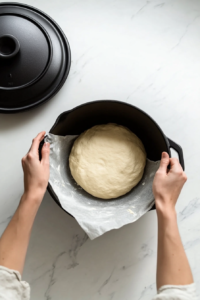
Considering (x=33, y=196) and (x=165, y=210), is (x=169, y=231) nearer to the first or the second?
(x=165, y=210)

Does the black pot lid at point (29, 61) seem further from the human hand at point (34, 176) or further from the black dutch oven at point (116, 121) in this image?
the human hand at point (34, 176)

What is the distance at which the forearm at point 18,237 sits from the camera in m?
0.63

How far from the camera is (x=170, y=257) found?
63 cm

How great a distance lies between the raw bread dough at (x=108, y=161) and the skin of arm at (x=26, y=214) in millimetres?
140

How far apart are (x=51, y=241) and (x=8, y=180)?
244mm

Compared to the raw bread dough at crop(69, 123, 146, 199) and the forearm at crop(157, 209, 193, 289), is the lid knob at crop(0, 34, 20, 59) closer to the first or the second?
the raw bread dough at crop(69, 123, 146, 199)

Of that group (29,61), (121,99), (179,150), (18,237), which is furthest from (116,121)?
(18,237)

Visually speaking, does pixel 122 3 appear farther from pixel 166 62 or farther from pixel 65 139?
pixel 65 139

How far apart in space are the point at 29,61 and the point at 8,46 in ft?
0.25

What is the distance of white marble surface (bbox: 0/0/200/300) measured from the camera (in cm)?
87

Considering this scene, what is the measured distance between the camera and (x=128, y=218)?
0.74 m

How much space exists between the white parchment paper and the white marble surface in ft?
0.33

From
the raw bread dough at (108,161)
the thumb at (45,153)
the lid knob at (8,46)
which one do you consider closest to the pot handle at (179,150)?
the raw bread dough at (108,161)

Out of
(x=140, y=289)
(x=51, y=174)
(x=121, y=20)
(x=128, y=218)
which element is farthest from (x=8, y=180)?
(x=121, y=20)
